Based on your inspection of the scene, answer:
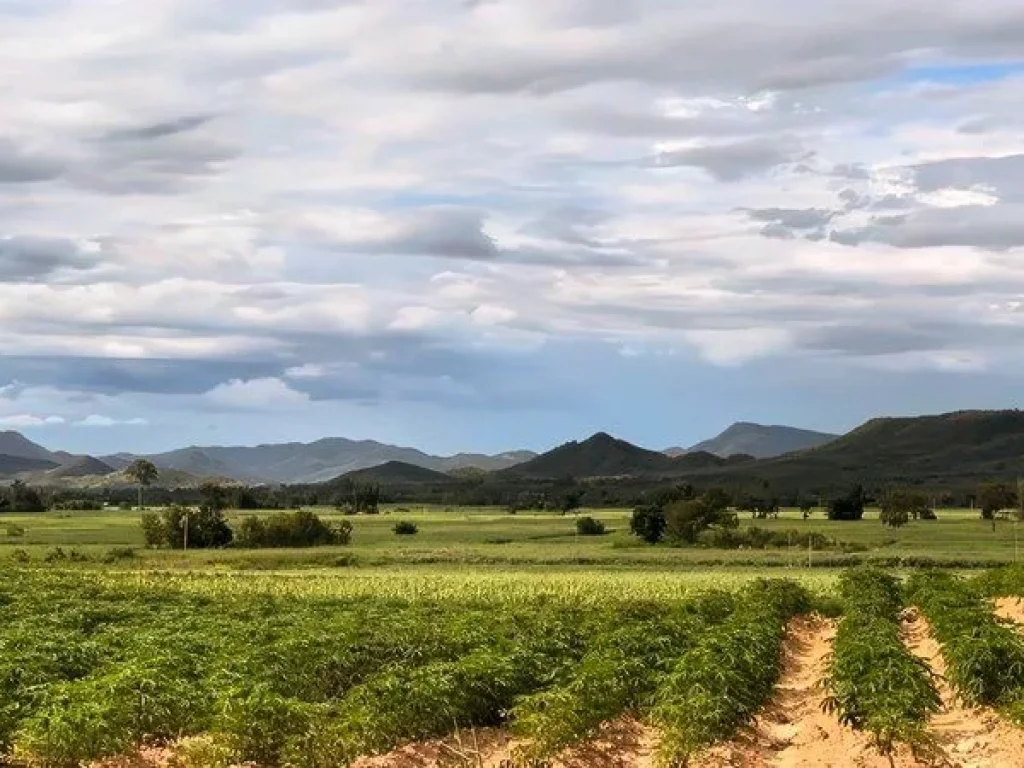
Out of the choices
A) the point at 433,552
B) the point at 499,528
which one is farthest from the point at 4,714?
the point at 499,528

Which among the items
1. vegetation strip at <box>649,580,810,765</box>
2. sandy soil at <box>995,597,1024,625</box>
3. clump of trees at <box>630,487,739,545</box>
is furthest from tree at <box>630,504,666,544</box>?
vegetation strip at <box>649,580,810,765</box>

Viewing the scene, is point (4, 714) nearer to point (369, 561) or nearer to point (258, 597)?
point (258, 597)

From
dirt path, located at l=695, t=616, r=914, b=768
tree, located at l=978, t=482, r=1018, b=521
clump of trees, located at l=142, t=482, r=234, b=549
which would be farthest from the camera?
tree, located at l=978, t=482, r=1018, b=521

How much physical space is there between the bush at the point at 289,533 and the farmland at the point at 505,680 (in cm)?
6128

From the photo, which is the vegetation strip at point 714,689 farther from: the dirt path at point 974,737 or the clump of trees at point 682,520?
the clump of trees at point 682,520

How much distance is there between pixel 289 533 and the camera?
11188 cm

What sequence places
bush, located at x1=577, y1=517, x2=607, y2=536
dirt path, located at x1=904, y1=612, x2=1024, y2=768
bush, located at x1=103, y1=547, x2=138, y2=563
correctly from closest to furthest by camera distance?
dirt path, located at x1=904, y1=612, x2=1024, y2=768 < bush, located at x1=103, y1=547, x2=138, y2=563 < bush, located at x1=577, y1=517, x2=607, y2=536

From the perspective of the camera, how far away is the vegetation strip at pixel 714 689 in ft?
60.5

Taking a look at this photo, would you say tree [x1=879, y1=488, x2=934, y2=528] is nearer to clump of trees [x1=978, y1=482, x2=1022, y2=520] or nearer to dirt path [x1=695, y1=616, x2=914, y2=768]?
clump of trees [x1=978, y1=482, x2=1022, y2=520]

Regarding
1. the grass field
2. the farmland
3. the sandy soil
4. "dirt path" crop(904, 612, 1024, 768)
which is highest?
the farmland

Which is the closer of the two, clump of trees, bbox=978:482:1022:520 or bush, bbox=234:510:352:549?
bush, bbox=234:510:352:549

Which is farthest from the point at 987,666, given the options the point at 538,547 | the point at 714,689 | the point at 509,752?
the point at 538,547

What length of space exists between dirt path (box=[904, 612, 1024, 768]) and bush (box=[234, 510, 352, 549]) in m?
90.6

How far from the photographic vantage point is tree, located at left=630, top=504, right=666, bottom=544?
363ft
